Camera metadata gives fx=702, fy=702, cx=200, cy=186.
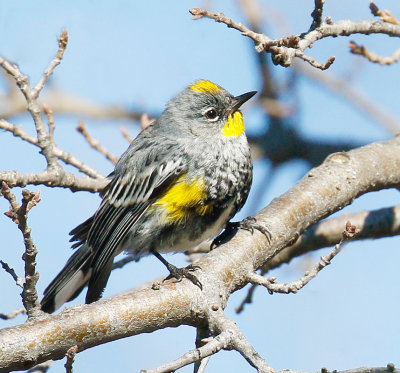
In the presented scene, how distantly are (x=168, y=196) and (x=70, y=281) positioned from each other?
102 centimetres

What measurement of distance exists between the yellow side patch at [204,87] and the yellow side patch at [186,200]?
1056mm

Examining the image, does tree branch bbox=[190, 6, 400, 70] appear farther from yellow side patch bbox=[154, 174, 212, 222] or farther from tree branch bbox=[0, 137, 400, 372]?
yellow side patch bbox=[154, 174, 212, 222]

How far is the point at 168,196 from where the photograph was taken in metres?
5.56

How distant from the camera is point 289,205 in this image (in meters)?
5.21

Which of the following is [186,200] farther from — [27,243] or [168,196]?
[27,243]

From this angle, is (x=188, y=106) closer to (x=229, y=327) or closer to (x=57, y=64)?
(x=57, y=64)

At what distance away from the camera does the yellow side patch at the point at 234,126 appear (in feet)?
19.8

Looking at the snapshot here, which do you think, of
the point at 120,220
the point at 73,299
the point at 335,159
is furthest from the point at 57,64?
the point at 335,159

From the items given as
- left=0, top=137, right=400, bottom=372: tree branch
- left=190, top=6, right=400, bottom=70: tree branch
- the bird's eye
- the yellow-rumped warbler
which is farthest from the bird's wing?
left=190, top=6, right=400, bottom=70: tree branch

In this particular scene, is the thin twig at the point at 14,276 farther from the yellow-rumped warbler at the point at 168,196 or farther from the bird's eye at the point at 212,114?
the bird's eye at the point at 212,114

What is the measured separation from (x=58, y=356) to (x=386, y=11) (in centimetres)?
355

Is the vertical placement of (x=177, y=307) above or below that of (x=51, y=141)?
below

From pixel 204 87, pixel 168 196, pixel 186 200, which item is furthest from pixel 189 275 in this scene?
pixel 204 87

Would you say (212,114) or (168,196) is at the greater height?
(212,114)
